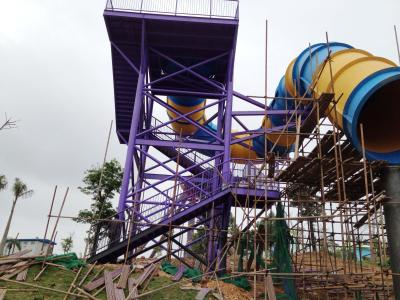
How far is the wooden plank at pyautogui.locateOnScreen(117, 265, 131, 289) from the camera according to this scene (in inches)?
439

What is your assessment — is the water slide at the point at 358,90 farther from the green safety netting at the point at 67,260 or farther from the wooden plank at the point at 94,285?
the green safety netting at the point at 67,260

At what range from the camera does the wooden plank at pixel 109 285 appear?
10594 mm

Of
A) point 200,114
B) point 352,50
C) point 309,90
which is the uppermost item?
point 200,114

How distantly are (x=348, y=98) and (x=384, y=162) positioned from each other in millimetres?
1977

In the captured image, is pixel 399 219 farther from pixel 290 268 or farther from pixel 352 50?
pixel 352 50

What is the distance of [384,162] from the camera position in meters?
10.9

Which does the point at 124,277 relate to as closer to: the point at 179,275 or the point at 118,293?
the point at 118,293

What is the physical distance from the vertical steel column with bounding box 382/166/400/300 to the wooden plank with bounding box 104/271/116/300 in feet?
23.7

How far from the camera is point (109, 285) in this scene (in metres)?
11.1

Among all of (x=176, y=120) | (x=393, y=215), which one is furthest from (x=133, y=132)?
(x=393, y=215)

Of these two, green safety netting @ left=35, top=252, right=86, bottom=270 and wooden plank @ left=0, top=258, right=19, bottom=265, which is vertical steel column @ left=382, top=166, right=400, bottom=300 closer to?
green safety netting @ left=35, top=252, right=86, bottom=270

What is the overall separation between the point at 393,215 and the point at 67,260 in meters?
9.78

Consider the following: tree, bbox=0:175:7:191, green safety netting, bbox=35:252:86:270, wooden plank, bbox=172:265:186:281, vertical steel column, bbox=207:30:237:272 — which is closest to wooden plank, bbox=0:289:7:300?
green safety netting, bbox=35:252:86:270

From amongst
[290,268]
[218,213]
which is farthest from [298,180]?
[218,213]
